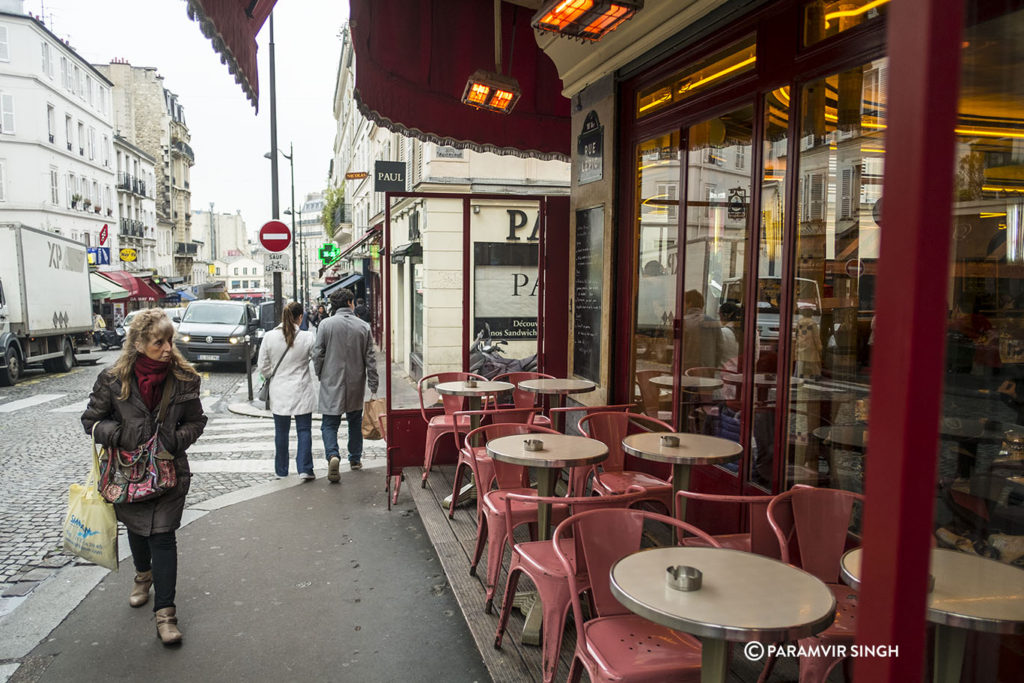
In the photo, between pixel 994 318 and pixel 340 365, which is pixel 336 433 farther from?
pixel 994 318

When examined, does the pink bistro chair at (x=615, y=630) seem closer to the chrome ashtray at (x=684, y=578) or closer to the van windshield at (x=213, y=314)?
the chrome ashtray at (x=684, y=578)

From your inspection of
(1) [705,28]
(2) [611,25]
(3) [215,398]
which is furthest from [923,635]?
(3) [215,398]

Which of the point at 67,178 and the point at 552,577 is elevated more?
the point at 67,178

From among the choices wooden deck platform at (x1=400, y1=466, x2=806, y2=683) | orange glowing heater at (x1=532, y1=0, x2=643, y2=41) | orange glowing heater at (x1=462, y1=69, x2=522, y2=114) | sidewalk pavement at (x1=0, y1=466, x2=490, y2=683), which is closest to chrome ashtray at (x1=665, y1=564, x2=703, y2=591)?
wooden deck platform at (x1=400, y1=466, x2=806, y2=683)

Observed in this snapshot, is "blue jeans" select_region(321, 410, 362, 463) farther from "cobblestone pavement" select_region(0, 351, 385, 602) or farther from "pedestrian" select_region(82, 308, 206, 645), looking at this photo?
"pedestrian" select_region(82, 308, 206, 645)

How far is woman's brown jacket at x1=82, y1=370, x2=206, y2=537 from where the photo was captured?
3943mm

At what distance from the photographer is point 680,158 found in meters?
5.46

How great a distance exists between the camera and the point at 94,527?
4062mm

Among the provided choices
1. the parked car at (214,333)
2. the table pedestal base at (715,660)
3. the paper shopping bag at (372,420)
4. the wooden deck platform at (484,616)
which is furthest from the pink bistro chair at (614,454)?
the parked car at (214,333)

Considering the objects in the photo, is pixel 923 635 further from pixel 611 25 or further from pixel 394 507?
pixel 394 507

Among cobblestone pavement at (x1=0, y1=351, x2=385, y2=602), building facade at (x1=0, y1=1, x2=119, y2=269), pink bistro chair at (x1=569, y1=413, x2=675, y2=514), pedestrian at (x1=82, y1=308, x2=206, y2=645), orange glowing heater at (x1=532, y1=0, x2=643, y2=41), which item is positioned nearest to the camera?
pedestrian at (x1=82, y1=308, x2=206, y2=645)

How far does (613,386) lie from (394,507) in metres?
2.43

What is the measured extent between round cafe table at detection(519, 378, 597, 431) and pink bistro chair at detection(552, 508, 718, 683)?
8.79 feet

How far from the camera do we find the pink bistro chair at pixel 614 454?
4.74 m
